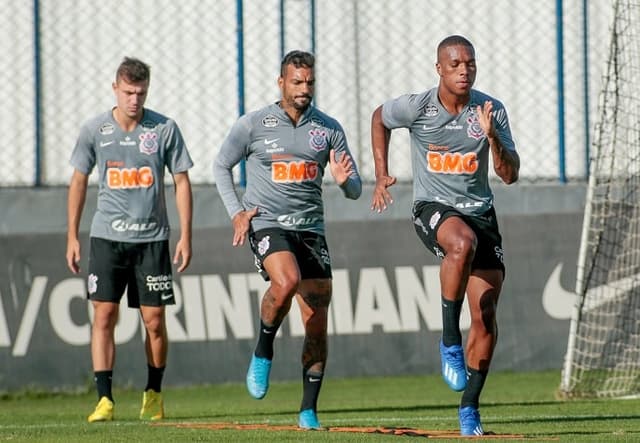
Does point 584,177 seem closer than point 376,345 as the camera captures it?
No

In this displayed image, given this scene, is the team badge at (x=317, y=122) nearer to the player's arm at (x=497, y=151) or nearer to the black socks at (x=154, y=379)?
the player's arm at (x=497, y=151)

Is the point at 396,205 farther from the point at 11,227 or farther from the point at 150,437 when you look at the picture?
the point at 150,437

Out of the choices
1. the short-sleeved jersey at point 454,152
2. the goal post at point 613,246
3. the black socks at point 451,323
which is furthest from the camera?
the goal post at point 613,246

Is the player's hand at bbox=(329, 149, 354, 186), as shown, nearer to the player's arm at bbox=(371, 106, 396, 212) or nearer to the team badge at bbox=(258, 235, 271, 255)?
the player's arm at bbox=(371, 106, 396, 212)

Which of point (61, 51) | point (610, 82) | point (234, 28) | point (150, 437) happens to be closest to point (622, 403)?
point (610, 82)

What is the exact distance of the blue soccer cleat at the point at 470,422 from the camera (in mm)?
8195

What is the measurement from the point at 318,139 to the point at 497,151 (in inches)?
60.5

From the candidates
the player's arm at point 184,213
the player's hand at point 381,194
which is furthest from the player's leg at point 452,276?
the player's arm at point 184,213

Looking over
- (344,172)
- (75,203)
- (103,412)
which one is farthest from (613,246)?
(103,412)

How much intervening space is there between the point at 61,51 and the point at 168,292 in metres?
4.64

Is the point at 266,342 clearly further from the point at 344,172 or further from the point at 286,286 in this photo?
the point at 344,172

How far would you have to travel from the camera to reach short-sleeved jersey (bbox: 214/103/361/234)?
30.3ft

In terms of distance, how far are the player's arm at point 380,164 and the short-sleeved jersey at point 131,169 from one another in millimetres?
2094

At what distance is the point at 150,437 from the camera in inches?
320
